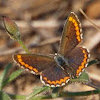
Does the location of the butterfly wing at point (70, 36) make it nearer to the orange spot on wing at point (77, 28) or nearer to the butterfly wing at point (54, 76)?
the orange spot on wing at point (77, 28)

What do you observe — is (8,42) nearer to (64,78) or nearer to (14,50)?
(14,50)

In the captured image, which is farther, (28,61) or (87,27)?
(87,27)

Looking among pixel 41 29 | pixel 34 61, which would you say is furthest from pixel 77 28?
pixel 41 29

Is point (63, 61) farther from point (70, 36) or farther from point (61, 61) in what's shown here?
point (70, 36)

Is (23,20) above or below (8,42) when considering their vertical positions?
above

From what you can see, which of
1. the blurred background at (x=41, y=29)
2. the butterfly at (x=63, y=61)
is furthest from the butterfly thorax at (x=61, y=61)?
the blurred background at (x=41, y=29)

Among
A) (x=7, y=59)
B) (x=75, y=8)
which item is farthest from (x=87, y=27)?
(x=7, y=59)
